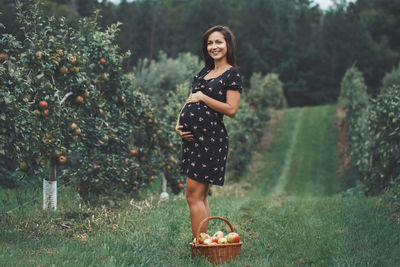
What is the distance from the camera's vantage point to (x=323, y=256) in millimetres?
3770

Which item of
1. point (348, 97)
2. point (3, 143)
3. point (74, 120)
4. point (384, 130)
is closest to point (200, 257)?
point (3, 143)

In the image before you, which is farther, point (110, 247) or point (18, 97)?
point (18, 97)

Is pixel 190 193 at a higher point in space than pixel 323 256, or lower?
higher

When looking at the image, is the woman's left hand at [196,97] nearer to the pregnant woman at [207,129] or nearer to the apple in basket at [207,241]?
the pregnant woman at [207,129]

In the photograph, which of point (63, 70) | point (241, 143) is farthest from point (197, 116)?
point (241, 143)

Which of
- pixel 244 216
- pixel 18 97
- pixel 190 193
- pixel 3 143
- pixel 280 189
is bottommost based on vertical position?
pixel 280 189

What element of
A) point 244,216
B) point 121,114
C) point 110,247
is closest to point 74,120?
point 121,114

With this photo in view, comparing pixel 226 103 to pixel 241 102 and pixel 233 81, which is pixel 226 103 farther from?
pixel 241 102

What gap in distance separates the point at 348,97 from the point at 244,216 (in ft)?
50.9

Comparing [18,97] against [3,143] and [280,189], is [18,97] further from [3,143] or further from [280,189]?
[280,189]

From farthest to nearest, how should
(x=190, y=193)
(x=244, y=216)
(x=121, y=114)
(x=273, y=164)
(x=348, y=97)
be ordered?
(x=348, y=97)
(x=273, y=164)
(x=121, y=114)
(x=244, y=216)
(x=190, y=193)

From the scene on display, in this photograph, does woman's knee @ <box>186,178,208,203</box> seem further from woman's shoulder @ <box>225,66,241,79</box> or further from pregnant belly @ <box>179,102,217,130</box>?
woman's shoulder @ <box>225,66,241,79</box>

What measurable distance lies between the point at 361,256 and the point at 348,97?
1702cm

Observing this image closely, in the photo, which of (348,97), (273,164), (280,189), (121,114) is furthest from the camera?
(348,97)
